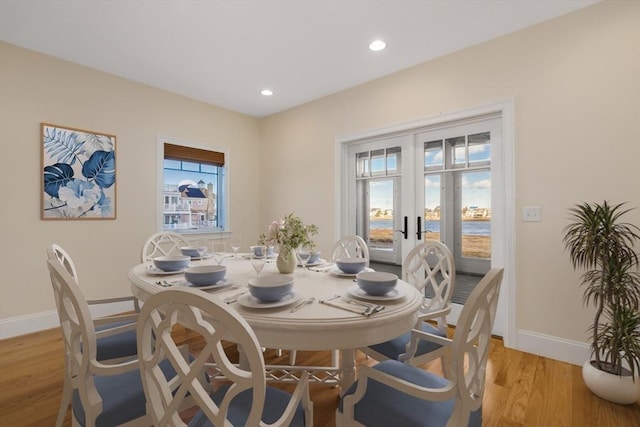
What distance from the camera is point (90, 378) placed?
1.08 m

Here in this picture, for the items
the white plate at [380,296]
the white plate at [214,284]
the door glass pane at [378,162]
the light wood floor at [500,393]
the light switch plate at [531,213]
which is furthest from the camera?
the door glass pane at [378,162]

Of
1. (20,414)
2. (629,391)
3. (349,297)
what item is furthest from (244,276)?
(629,391)

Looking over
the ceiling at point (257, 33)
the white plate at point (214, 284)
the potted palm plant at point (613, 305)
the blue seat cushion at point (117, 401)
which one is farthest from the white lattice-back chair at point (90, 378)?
the potted palm plant at point (613, 305)

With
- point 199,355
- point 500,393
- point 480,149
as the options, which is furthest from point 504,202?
point 199,355

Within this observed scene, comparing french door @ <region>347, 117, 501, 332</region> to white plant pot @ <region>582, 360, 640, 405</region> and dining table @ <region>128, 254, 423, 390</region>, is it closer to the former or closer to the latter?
white plant pot @ <region>582, 360, 640, 405</region>

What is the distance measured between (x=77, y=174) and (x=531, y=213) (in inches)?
176

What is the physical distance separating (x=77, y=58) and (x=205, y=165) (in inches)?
70.5

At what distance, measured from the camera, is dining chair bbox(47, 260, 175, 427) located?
105cm

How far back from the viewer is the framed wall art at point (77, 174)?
2994mm

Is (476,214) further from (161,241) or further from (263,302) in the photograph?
(161,241)

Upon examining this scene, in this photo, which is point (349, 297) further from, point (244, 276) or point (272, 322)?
point (244, 276)

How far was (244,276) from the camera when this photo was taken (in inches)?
Answer: 69.4

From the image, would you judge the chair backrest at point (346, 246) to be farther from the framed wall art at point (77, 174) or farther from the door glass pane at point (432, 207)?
the framed wall art at point (77, 174)

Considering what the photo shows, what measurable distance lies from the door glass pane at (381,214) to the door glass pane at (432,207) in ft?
1.40
